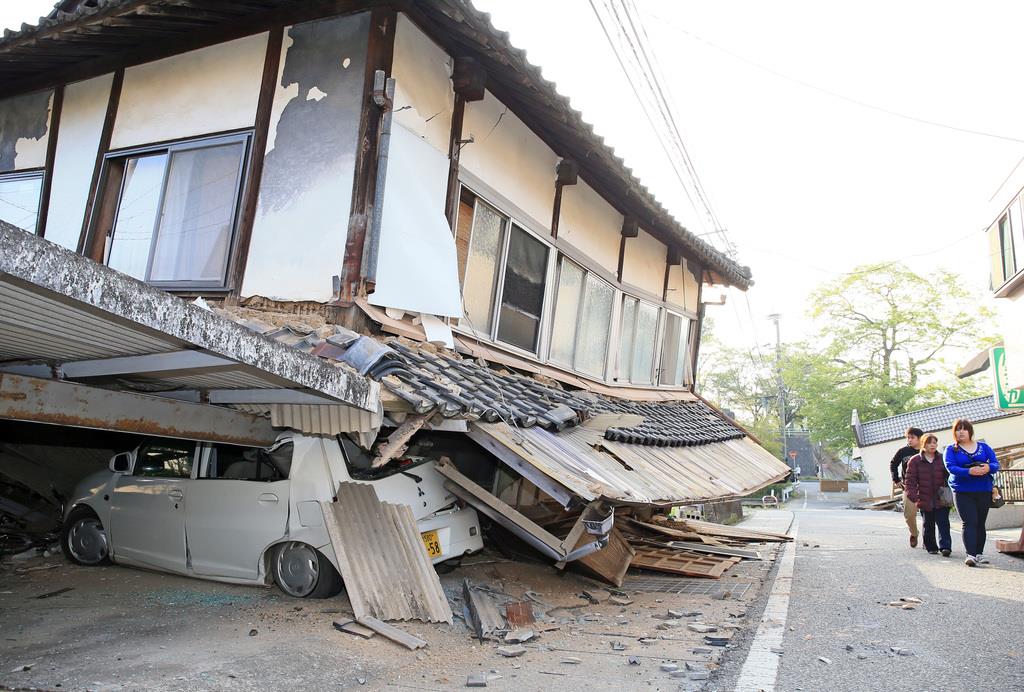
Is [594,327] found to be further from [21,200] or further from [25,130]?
[25,130]

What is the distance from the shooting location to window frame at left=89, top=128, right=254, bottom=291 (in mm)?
6648

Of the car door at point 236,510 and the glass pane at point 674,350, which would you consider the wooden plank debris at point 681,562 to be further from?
the glass pane at point 674,350

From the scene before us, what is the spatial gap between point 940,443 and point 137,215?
114 feet

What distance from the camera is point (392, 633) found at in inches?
198

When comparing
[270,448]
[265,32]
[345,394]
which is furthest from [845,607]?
[265,32]

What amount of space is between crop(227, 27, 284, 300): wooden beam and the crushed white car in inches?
→ 64.7

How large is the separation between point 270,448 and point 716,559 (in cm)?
608

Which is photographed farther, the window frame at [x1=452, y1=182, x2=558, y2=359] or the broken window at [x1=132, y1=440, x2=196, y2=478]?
the window frame at [x1=452, y1=182, x2=558, y2=359]

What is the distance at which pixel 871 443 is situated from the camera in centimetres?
3553

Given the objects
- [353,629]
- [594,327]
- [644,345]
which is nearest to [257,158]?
[353,629]

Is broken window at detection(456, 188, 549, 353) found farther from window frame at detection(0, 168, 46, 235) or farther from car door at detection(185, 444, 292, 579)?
window frame at detection(0, 168, 46, 235)

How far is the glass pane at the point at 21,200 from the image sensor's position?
8.22 m

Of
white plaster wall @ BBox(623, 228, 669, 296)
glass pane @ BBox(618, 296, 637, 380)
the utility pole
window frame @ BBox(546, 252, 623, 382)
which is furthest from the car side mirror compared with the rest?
the utility pole

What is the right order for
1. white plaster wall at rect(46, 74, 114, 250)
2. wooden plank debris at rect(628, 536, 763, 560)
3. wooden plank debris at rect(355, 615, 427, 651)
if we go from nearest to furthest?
wooden plank debris at rect(355, 615, 427, 651) < white plaster wall at rect(46, 74, 114, 250) < wooden plank debris at rect(628, 536, 763, 560)
